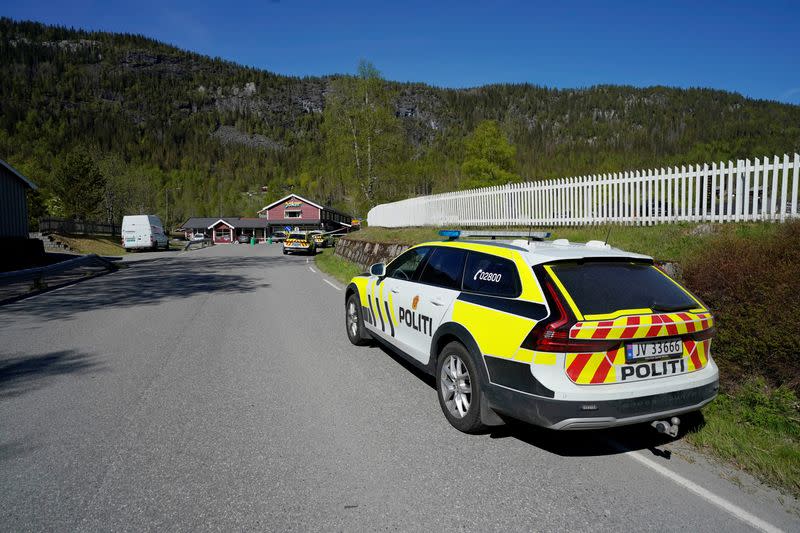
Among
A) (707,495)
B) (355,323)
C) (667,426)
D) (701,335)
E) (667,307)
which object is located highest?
(667,307)

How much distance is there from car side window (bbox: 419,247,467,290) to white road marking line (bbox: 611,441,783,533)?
1.96 metres

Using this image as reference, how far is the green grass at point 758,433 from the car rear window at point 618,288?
1.12m

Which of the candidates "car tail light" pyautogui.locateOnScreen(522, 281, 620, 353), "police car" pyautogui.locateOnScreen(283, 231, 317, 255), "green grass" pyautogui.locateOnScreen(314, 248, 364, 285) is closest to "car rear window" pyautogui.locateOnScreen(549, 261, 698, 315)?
"car tail light" pyautogui.locateOnScreen(522, 281, 620, 353)

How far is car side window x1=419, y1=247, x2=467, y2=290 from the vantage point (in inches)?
185

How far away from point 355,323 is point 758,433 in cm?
482

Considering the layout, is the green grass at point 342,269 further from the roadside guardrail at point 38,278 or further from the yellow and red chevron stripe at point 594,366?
the yellow and red chevron stripe at point 594,366

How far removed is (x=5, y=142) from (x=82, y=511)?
162 meters

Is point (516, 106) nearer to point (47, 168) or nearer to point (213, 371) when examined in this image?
point (47, 168)

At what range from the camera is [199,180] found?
164 metres

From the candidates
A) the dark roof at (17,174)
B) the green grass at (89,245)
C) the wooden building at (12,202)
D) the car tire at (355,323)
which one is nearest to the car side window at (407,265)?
the car tire at (355,323)

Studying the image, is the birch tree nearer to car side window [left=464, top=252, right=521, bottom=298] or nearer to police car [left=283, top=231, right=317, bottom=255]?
police car [left=283, top=231, right=317, bottom=255]

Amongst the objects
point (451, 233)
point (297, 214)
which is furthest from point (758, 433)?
point (297, 214)

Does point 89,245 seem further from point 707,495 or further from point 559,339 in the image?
point 707,495

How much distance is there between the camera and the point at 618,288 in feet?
11.9
